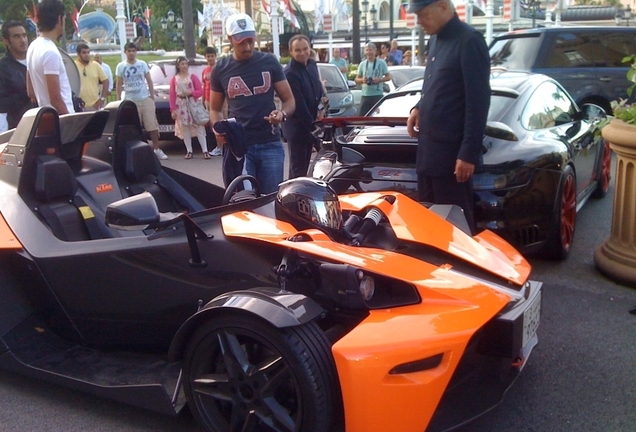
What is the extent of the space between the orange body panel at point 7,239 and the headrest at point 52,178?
0.25m

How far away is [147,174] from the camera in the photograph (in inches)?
158

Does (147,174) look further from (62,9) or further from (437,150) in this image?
(62,9)

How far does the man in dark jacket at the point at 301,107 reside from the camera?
636cm

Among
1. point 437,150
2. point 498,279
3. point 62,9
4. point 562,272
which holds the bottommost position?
point 562,272

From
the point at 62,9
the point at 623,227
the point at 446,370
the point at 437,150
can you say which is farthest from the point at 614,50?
the point at 446,370

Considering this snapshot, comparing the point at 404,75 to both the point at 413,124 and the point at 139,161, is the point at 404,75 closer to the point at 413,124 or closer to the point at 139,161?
the point at 413,124

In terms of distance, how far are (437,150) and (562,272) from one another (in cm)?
152

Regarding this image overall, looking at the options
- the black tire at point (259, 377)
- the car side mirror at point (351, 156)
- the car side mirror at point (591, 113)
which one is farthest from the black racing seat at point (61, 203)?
the car side mirror at point (591, 113)

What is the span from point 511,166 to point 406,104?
143 cm

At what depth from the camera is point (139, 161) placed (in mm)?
3939

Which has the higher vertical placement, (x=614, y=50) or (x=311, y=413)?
(x=614, y=50)

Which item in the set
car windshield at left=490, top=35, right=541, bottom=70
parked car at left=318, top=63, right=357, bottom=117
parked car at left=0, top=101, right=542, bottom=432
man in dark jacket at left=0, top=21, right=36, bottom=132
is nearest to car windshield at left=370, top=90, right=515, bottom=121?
parked car at left=0, top=101, right=542, bottom=432

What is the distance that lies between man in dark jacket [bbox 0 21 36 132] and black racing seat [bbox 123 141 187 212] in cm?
301

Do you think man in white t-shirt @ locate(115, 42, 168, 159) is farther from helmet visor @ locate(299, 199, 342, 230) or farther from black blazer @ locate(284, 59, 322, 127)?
helmet visor @ locate(299, 199, 342, 230)
